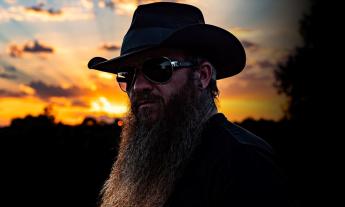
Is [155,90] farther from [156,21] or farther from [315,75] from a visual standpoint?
→ [315,75]

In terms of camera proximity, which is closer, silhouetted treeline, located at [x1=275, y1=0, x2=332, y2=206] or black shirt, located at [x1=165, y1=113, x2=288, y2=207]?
black shirt, located at [x1=165, y1=113, x2=288, y2=207]

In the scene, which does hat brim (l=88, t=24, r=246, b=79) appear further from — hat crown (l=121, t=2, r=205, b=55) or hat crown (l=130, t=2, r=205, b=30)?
hat crown (l=130, t=2, r=205, b=30)

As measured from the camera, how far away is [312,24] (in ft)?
68.3

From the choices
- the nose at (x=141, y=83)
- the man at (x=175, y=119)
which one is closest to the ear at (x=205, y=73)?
the man at (x=175, y=119)

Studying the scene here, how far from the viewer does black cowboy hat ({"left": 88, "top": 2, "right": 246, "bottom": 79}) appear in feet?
8.68

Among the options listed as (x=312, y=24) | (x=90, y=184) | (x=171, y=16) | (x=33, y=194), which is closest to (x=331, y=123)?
(x=312, y=24)

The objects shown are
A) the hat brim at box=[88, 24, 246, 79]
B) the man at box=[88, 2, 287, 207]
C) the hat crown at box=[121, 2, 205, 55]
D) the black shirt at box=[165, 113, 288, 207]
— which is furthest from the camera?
the hat crown at box=[121, 2, 205, 55]

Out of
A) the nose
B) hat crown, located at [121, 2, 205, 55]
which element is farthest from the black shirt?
hat crown, located at [121, 2, 205, 55]

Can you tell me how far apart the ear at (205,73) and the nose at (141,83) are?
420 mm

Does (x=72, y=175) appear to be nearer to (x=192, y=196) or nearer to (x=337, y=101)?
(x=192, y=196)

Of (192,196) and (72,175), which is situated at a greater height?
(72,175)

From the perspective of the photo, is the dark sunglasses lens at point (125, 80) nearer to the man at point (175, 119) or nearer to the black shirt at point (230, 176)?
the man at point (175, 119)

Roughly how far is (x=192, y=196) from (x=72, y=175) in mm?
5780

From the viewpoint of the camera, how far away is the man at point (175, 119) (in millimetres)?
2178
